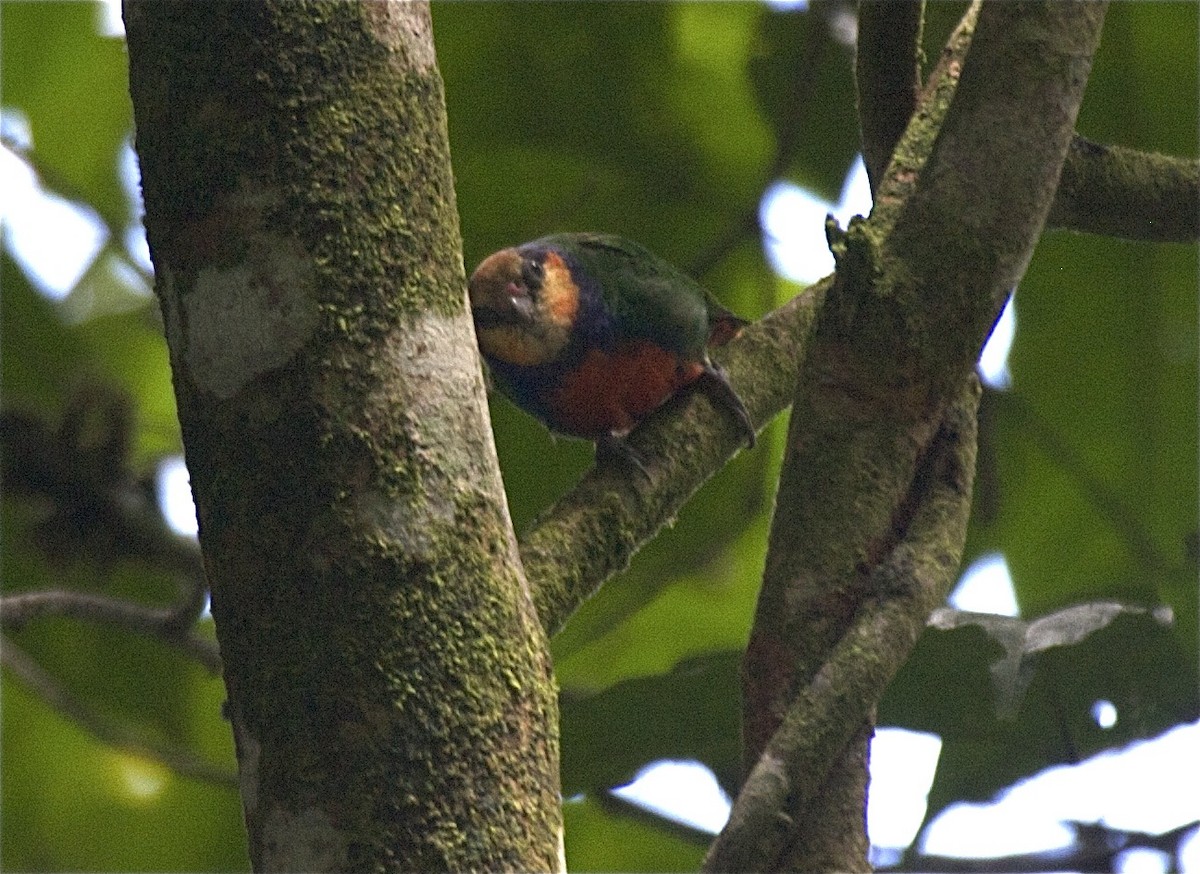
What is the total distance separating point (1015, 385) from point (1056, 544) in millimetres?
320

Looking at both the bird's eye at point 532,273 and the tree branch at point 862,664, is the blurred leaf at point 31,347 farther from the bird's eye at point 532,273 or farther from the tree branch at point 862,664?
the tree branch at point 862,664

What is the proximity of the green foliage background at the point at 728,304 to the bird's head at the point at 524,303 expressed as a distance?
6.5 inches

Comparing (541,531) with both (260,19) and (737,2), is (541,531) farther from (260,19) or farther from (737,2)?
(737,2)

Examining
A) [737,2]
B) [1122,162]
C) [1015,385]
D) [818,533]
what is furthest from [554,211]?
[818,533]

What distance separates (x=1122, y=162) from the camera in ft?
6.76

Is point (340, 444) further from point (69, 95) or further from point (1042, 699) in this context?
point (69, 95)

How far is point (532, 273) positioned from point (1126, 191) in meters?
1.34

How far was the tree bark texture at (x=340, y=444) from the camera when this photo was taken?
1.25 metres

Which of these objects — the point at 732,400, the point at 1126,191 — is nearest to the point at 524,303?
the point at 732,400

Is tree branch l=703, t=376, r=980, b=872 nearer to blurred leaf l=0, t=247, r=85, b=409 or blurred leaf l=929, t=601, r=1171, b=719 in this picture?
blurred leaf l=929, t=601, r=1171, b=719

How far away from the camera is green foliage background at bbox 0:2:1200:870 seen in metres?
2.86

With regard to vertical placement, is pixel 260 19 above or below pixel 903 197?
below

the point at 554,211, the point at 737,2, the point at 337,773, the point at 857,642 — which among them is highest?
the point at 737,2

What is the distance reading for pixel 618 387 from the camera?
303cm
